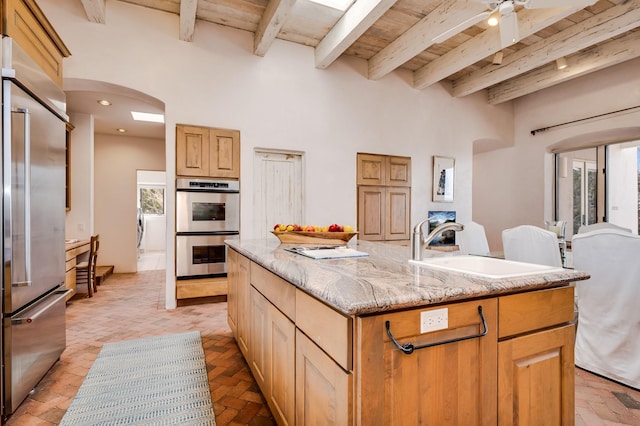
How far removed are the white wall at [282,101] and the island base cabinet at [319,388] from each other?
3.18m

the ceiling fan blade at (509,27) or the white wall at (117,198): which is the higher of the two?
the ceiling fan blade at (509,27)

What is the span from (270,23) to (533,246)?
3438mm

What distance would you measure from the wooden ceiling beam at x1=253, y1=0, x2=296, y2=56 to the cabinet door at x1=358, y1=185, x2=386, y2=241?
237cm

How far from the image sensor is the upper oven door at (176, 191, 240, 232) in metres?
4.00

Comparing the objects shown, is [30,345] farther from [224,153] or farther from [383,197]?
[383,197]

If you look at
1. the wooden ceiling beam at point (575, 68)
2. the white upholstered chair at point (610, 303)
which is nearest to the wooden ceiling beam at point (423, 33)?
the white upholstered chair at point (610, 303)

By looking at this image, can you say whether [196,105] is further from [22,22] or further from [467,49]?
[467,49]

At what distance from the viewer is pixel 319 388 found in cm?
116

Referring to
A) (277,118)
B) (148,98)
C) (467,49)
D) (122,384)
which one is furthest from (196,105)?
(467,49)

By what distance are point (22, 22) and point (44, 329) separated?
6.23 feet

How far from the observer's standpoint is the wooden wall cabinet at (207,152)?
396 centimetres

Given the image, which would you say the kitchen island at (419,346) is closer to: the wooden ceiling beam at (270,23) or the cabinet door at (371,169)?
the wooden ceiling beam at (270,23)

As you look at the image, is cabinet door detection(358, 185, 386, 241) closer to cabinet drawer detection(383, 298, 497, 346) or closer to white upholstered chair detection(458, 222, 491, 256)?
white upholstered chair detection(458, 222, 491, 256)

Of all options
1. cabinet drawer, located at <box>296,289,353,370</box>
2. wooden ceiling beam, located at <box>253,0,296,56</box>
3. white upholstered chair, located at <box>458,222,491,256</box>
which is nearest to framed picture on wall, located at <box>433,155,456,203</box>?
white upholstered chair, located at <box>458,222,491,256</box>
